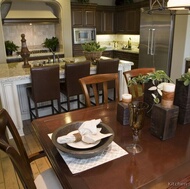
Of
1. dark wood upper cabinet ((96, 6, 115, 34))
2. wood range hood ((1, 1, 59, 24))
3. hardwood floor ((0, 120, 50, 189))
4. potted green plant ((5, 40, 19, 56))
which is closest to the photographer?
hardwood floor ((0, 120, 50, 189))

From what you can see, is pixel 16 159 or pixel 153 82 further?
pixel 153 82

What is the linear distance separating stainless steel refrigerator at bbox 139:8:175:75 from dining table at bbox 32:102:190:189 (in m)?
3.42

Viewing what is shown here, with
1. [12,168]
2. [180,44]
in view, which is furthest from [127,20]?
[12,168]

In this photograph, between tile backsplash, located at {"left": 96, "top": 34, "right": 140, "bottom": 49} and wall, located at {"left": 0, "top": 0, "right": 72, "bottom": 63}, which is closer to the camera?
wall, located at {"left": 0, "top": 0, "right": 72, "bottom": 63}

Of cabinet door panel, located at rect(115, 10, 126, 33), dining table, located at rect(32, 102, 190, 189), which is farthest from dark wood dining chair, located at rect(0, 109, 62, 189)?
cabinet door panel, located at rect(115, 10, 126, 33)

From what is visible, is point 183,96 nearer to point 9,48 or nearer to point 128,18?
point 9,48

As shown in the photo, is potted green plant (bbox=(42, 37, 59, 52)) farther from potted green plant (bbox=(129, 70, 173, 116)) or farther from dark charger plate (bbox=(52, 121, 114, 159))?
dark charger plate (bbox=(52, 121, 114, 159))

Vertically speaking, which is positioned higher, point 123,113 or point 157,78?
point 157,78

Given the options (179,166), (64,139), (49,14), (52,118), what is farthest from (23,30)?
(179,166)

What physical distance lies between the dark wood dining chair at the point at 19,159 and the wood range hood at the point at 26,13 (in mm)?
4580

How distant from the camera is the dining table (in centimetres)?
88

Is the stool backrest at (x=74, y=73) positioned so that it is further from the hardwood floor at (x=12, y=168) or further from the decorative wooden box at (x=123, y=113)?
the decorative wooden box at (x=123, y=113)

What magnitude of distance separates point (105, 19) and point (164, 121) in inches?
227

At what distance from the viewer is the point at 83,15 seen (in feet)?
18.8
